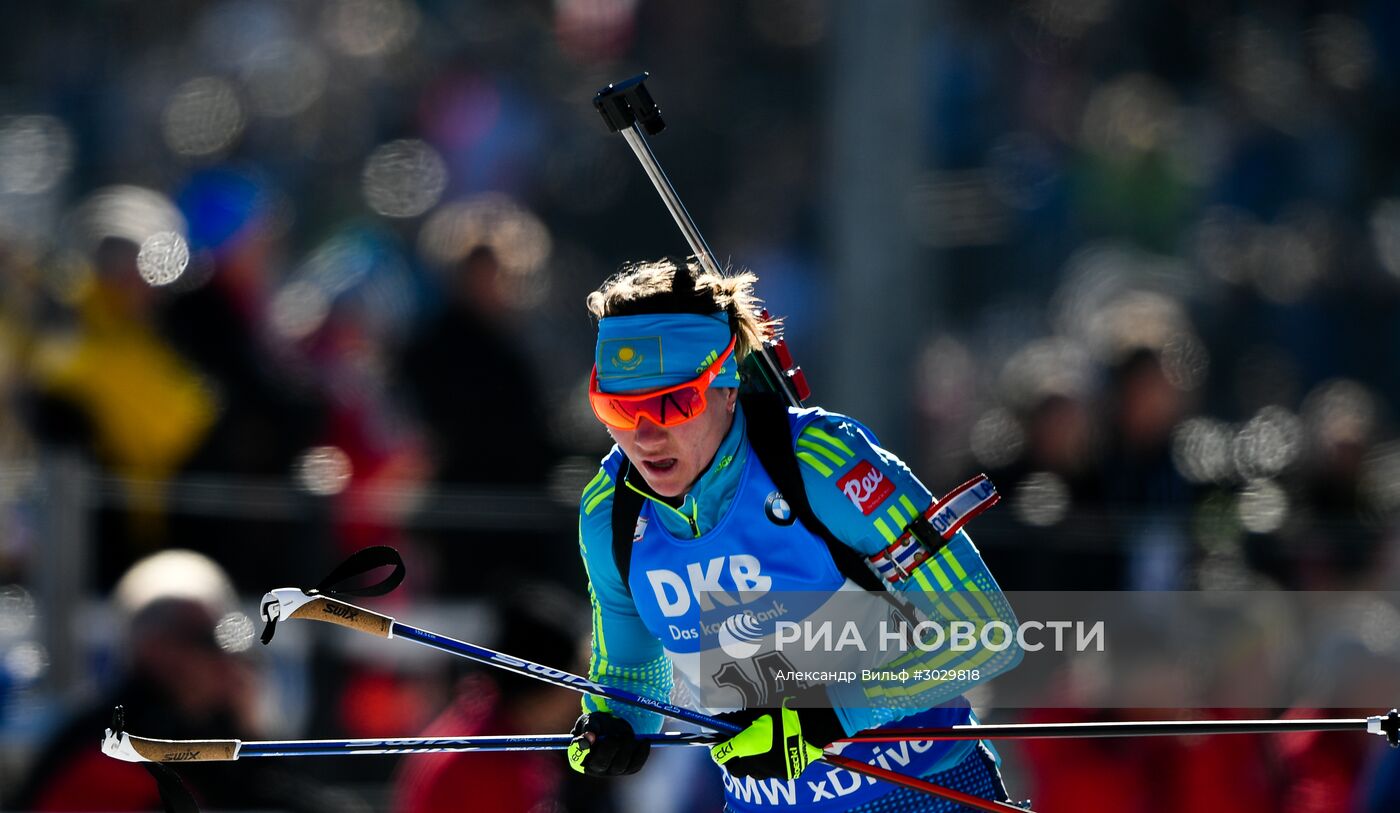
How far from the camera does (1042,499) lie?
7750 millimetres

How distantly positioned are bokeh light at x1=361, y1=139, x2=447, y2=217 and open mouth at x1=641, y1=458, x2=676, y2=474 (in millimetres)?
7055

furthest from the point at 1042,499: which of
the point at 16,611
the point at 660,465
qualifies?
the point at 16,611

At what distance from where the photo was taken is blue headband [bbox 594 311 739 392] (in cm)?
448

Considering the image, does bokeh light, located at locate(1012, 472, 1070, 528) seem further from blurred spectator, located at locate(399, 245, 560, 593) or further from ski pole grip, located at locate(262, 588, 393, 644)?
ski pole grip, located at locate(262, 588, 393, 644)

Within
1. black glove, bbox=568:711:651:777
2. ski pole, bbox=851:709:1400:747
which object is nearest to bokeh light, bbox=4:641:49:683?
black glove, bbox=568:711:651:777

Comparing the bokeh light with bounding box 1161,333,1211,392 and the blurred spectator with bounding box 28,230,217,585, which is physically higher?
the bokeh light with bounding box 1161,333,1211,392

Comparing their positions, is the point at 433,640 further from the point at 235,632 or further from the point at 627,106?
the point at 235,632

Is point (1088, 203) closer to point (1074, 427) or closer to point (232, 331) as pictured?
point (1074, 427)

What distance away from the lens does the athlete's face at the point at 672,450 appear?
177 inches

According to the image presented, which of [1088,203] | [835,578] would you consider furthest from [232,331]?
[1088,203]

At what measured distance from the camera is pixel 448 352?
804cm

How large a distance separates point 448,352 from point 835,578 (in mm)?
3752

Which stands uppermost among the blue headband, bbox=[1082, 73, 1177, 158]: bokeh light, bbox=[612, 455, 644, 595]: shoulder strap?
bbox=[1082, 73, 1177, 158]: bokeh light

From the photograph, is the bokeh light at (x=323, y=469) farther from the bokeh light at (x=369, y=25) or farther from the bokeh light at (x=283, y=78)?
the bokeh light at (x=369, y=25)
